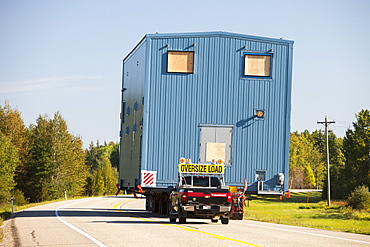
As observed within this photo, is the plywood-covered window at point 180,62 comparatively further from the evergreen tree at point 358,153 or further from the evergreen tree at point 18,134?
the evergreen tree at point 358,153

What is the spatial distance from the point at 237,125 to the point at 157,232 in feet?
27.9

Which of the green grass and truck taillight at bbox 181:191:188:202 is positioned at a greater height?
truck taillight at bbox 181:191:188:202

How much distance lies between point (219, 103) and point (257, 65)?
2146 mm

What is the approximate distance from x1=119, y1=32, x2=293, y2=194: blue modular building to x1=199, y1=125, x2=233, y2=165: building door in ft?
0.13

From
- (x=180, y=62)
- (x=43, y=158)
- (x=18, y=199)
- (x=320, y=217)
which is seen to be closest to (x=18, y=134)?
(x=43, y=158)

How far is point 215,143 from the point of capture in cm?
2489

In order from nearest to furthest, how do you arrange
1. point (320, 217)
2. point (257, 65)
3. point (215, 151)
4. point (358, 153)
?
point (215, 151) < point (257, 65) < point (320, 217) < point (358, 153)

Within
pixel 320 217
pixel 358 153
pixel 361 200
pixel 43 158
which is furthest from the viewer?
pixel 358 153

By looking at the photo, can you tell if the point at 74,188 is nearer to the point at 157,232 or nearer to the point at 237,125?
the point at 237,125

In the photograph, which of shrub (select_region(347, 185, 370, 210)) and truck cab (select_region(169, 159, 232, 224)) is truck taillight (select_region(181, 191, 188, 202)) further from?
shrub (select_region(347, 185, 370, 210))

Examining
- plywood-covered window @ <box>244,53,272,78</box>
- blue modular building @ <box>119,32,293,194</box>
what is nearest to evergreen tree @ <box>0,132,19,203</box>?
blue modular building @ <box>119,32,293,194</box>

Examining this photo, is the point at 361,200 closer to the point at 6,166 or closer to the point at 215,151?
the point at 6,166

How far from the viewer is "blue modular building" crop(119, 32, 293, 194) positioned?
82.3ft

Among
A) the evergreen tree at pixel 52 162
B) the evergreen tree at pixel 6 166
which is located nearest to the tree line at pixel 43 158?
the evergreen tree at pixel 52 162
